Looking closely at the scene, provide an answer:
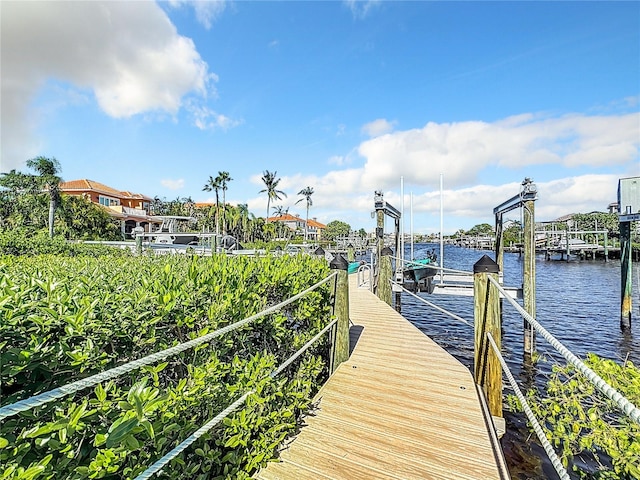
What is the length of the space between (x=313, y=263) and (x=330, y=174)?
4253 centimetres

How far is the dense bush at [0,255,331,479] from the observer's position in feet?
3.63

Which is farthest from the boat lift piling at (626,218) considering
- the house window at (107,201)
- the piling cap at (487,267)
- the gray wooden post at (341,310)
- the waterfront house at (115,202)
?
the house window at (107,201)

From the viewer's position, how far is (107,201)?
3591 centimetres

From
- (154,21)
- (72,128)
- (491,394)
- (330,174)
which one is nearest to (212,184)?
(330,174)

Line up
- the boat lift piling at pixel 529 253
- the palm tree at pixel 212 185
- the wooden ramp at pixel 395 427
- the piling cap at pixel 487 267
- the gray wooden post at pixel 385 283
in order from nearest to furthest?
1. the wooden ramp at pixel 395 427
2. the piling cap at pixel 487 267
3. the boat lift piling at pixel 529 253
4. the gray wooden post at pixel 385 283
5. the palm tree at pixel 212 185

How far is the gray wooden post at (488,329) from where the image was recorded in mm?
3152

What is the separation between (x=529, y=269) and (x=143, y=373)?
8.11 meters

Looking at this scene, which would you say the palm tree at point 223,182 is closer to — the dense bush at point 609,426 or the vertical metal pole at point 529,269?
the vertical metal pole at point 529,269

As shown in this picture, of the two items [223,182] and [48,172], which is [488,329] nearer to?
[48,172]

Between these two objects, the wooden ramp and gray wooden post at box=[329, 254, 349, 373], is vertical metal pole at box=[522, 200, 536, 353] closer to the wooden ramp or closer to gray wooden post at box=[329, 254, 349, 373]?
the wooden ramp

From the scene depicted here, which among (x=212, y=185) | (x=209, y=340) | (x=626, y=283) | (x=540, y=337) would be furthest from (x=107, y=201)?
(x=626, y=283)

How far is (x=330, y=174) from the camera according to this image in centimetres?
4525

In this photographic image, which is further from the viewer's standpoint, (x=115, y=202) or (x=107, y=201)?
(x=115, y=202)

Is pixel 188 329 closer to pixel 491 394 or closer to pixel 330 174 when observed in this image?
pixel 491 394
